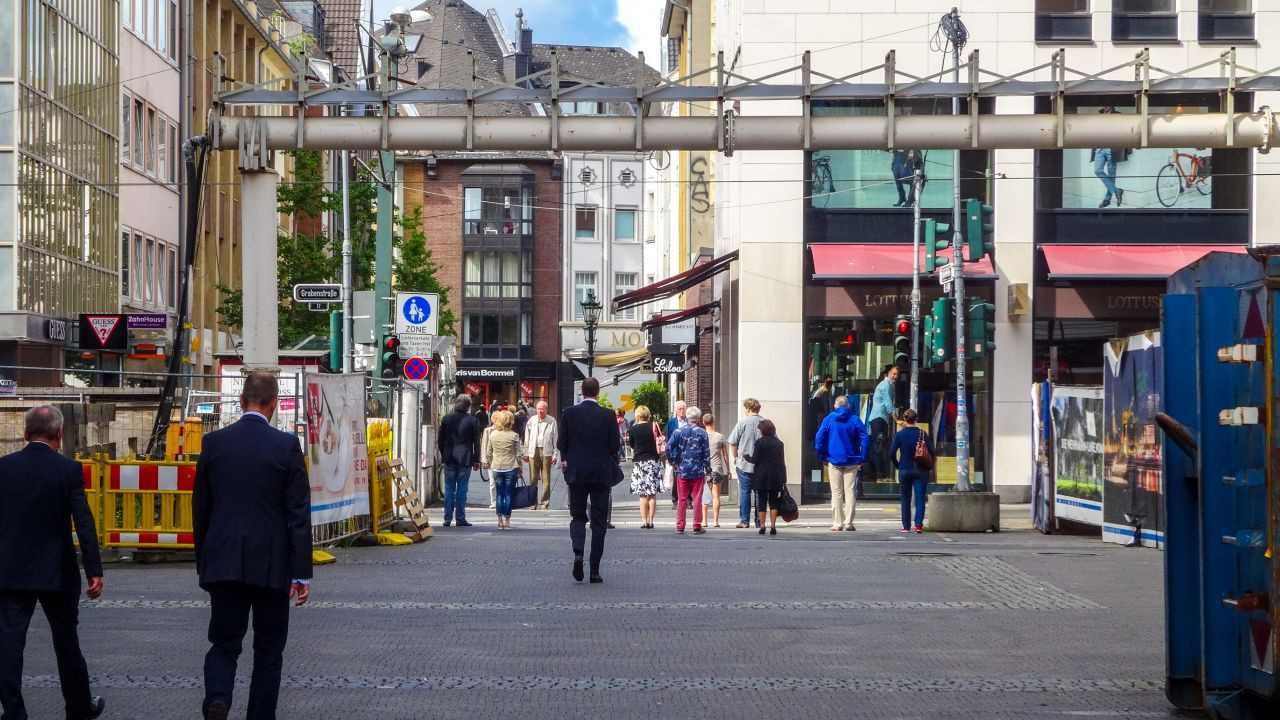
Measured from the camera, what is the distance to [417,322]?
28844mm

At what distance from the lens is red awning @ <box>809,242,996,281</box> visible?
30531 mm

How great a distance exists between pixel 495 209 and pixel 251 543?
76.7 m

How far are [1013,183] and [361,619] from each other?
68.1ft

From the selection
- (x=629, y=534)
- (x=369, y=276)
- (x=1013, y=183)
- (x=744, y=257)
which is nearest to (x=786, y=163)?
(x=744, y=257)

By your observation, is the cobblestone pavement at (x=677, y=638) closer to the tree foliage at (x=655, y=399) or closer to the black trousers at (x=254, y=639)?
the black trousers at (x=254, y=639)

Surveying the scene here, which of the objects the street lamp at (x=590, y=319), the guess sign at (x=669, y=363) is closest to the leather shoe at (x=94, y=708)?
the guess sign at (x=669, y=363)

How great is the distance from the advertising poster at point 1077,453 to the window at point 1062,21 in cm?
1003

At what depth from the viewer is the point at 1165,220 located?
31.4 meters

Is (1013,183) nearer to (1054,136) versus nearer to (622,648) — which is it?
(1054,136)

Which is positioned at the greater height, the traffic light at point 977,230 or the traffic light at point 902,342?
the traffic light at point 977,230

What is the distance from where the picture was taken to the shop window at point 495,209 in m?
83.6

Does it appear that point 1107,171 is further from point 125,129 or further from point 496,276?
point 496,276

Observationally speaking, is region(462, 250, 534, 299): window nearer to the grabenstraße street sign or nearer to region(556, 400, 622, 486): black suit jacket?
the grabenstraße street sign

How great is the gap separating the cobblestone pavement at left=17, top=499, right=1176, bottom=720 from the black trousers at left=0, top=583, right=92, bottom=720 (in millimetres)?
464
